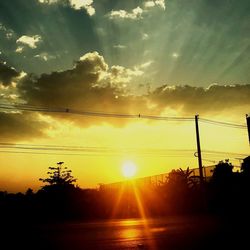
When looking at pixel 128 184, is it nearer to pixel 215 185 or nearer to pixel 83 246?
pixel 215 185

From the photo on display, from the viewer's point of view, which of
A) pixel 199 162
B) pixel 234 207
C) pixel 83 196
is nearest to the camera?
pixel 199 162

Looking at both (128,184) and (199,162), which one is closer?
(199,162)

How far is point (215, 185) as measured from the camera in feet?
175

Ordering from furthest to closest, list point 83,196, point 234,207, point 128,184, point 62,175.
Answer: point 62,175
point 128,184
point 83,196
point 234,207

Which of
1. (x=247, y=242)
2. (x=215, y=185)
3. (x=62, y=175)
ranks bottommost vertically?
(x=247, y=242)

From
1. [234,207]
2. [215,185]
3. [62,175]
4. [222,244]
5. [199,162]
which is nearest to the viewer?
[222,244]

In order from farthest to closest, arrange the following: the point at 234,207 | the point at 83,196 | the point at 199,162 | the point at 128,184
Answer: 1. the point at 128,184
2. the point at 83,196
3. the point at 234,207
4. the point at 199,162

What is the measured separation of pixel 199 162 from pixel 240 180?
46.9 feet

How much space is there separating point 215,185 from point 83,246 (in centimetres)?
4096

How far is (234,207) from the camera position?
159 feet

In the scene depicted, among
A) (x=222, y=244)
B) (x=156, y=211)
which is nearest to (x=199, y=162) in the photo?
(x=156, y=211)

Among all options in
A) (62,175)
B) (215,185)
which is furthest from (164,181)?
(62,175)

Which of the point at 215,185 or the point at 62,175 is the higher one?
the point at 62,175

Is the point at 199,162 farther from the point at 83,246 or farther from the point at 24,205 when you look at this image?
the point at 24,205
